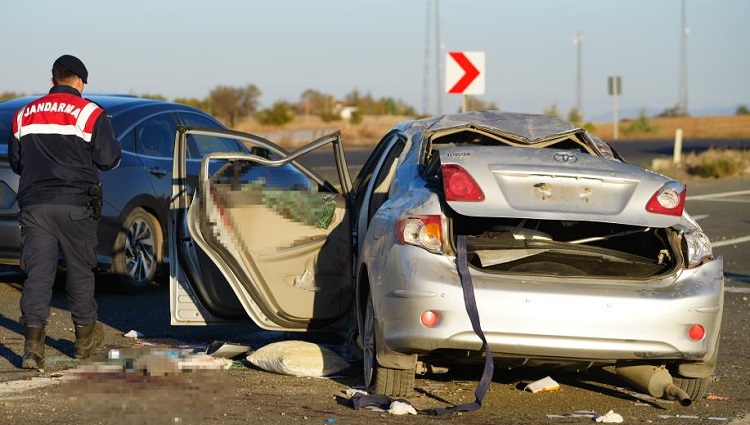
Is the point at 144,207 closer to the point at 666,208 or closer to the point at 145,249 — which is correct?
the point at 145,249

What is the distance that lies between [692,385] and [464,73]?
1160 cm

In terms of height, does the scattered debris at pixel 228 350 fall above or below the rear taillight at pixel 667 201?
below

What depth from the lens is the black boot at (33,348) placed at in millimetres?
7184

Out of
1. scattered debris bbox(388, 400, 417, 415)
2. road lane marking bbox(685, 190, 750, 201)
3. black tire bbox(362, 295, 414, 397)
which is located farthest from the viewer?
road lane marking bbox(685, 190, 750, 201)

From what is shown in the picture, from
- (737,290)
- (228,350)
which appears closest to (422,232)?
(228,350)

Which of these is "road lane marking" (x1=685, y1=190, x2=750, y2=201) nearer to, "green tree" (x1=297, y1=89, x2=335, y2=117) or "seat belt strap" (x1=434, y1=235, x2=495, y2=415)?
"seat belt strap" (x1=434, y1=235, x2=495, y2=415)

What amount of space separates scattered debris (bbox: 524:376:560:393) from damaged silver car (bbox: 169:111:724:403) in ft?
1.51

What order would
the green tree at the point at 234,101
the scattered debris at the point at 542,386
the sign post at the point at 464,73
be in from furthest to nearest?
the green tree at the point at 234,101 < the sign post at the point at 464,73 < the scattered debris at the point at 542,386

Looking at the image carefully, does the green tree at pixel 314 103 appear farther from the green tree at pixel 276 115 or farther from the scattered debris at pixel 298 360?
the scattered debris at pixel 298 360

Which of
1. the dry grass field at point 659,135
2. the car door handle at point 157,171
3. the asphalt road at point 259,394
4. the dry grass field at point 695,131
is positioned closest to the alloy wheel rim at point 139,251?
the car door handle at point 157,171

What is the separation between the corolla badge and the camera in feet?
21.7

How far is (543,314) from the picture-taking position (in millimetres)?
6090

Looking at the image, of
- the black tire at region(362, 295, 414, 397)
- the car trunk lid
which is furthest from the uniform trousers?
the car trunk lid

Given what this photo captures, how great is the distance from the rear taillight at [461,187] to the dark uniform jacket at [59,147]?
2.32m
